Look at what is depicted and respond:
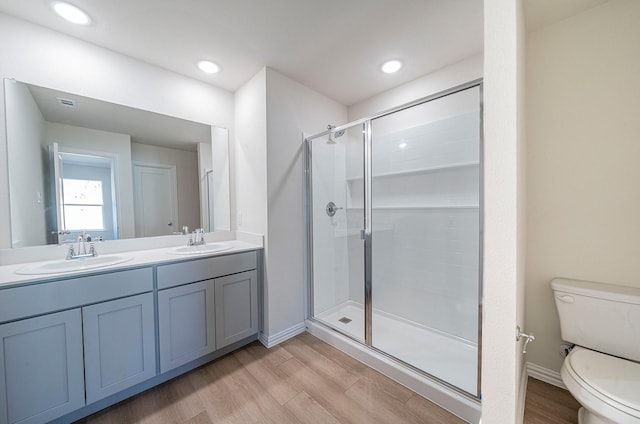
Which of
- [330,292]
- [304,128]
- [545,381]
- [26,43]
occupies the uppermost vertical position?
[26,43]

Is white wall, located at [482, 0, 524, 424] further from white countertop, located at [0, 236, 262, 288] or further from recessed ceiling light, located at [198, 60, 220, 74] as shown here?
recessed ceiling light, located at [198, 60, 220, 74]

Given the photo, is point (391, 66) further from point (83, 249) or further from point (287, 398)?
point (83, 249)

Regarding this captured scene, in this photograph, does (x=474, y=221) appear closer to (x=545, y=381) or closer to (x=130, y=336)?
(x=545, y=381)

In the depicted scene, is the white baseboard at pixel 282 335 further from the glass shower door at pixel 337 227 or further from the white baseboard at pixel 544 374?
the white baseboard at pixel 544 374

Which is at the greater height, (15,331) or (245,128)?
(245,128)

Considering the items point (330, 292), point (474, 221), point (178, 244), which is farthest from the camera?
point (330, 292)

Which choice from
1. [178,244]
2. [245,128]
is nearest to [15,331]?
[178,244]

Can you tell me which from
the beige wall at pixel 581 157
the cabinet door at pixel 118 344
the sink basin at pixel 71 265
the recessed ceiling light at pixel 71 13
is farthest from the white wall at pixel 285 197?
the beige wall at pixel 581 157

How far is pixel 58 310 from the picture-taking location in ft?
4.20

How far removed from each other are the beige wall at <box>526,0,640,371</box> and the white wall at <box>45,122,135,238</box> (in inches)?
121

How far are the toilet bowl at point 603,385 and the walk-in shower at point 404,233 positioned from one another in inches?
23.6

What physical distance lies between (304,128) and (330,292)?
179 centimetres

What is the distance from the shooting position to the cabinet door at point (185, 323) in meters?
1.63

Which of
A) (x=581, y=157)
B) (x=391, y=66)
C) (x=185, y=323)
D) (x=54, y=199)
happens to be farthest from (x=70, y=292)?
(x=581, y=157)
